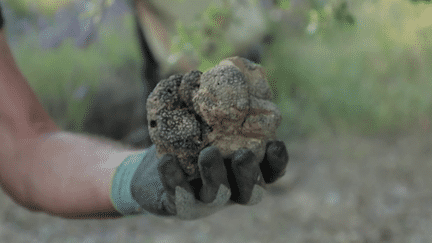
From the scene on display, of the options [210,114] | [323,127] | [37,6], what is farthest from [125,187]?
[37,6]

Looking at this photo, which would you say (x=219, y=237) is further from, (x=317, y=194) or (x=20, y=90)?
(x=20, y=90)

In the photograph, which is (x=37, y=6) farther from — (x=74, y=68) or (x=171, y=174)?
(x=171, y=174)

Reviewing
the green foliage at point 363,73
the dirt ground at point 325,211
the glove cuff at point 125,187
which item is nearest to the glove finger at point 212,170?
the glove cuff at point 125,187

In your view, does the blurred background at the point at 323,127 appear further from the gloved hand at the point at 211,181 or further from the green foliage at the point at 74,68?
the gloved hand at the point at 211,181

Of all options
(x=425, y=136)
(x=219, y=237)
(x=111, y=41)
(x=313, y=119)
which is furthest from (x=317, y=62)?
(x=111, y=41)

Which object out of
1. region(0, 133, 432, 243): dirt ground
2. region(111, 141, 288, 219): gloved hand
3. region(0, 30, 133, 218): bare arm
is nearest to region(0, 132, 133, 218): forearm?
region(0, 30, 133, 218): bare arm
